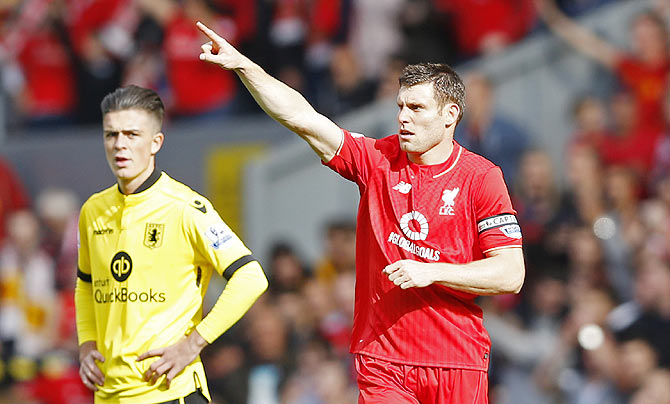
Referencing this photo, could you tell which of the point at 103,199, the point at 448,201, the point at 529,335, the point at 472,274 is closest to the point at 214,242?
the point at 103,199

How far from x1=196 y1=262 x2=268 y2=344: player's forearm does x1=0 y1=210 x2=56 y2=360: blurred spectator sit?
765 centimetres

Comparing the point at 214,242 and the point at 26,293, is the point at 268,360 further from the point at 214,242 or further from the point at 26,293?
the point at 214,242

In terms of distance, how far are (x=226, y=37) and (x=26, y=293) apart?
3.95 meters

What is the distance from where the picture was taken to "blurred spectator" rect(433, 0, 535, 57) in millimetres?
11188

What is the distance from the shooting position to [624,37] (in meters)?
10.4

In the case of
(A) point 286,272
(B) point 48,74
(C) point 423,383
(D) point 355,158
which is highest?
(B) point 48,74

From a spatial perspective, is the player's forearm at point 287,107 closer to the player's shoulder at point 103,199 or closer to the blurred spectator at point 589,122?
the player's shoulder at point 103,199

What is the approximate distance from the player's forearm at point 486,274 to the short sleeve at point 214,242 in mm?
1076

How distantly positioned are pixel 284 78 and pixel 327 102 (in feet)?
2.09

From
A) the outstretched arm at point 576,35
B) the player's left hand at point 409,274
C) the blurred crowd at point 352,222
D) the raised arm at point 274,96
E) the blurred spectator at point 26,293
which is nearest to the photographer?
the player's left hand at point 409,274

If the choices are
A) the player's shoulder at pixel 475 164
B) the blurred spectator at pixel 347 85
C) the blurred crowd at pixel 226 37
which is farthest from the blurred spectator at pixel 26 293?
the player's shoulder at pixel 475 164

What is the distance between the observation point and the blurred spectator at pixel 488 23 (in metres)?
11.2

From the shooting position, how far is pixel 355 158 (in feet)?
17.8

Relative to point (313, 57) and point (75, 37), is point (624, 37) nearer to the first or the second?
point (313, 57)
